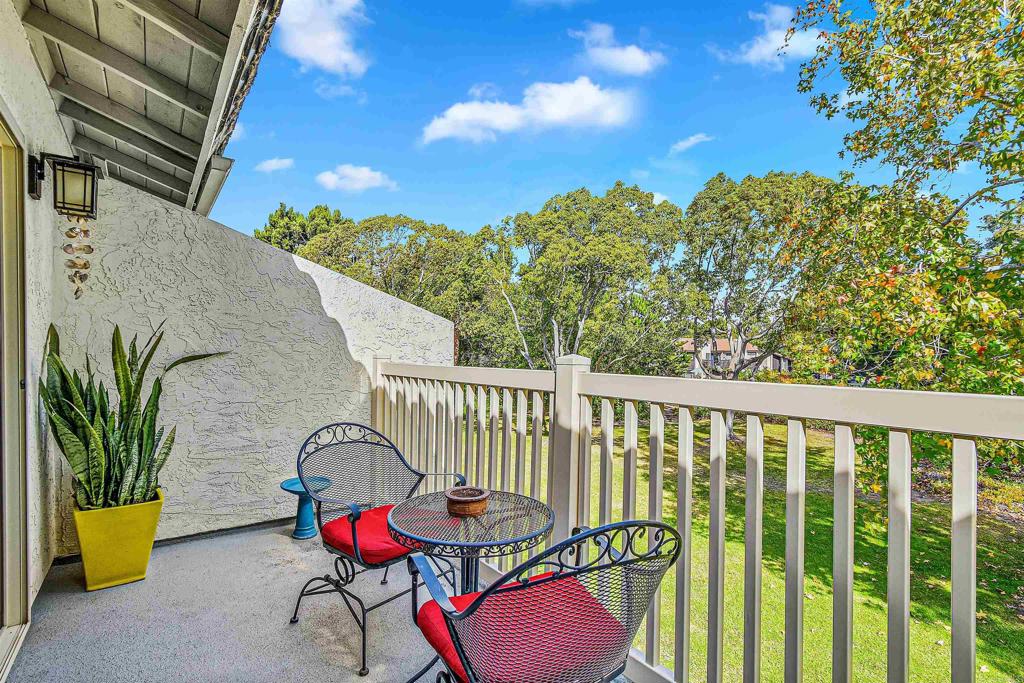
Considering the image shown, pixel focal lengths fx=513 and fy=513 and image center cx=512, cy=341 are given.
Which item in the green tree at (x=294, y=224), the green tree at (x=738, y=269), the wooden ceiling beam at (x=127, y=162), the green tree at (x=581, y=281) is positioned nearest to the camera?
the wooden ceiling beam at (x=127, y=162)

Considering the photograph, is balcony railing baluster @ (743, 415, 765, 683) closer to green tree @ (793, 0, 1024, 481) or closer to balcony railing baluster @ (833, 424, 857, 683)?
balcony railing baluster @ (833, 424, 857, 683)

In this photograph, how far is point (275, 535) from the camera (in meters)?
3.70

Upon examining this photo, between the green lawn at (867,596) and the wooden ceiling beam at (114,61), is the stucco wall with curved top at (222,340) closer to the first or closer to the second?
the wooden ceiling beam at (114,61)

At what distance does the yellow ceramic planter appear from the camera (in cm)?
276

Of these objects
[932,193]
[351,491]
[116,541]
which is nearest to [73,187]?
[116,541]

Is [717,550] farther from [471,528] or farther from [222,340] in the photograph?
[222,340]

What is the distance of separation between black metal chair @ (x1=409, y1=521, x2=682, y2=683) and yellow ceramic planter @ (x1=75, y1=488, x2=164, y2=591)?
241 cm

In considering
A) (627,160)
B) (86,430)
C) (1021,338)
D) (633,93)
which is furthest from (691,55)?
(86,430)

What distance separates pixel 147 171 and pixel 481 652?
18.6 feet

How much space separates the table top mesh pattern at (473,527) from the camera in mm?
1816

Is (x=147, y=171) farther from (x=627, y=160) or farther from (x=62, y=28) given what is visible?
(x=627, y=160)

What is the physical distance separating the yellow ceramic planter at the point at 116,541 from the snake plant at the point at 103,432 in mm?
66

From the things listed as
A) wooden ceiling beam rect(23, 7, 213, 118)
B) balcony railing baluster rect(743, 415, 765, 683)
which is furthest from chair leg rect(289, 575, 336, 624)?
wooden ceiling beam rect(23, 7, 213, 118)

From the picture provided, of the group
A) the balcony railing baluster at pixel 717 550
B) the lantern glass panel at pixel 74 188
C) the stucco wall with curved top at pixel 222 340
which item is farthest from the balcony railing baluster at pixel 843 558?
the lantern glass panel at pixel 74 188
